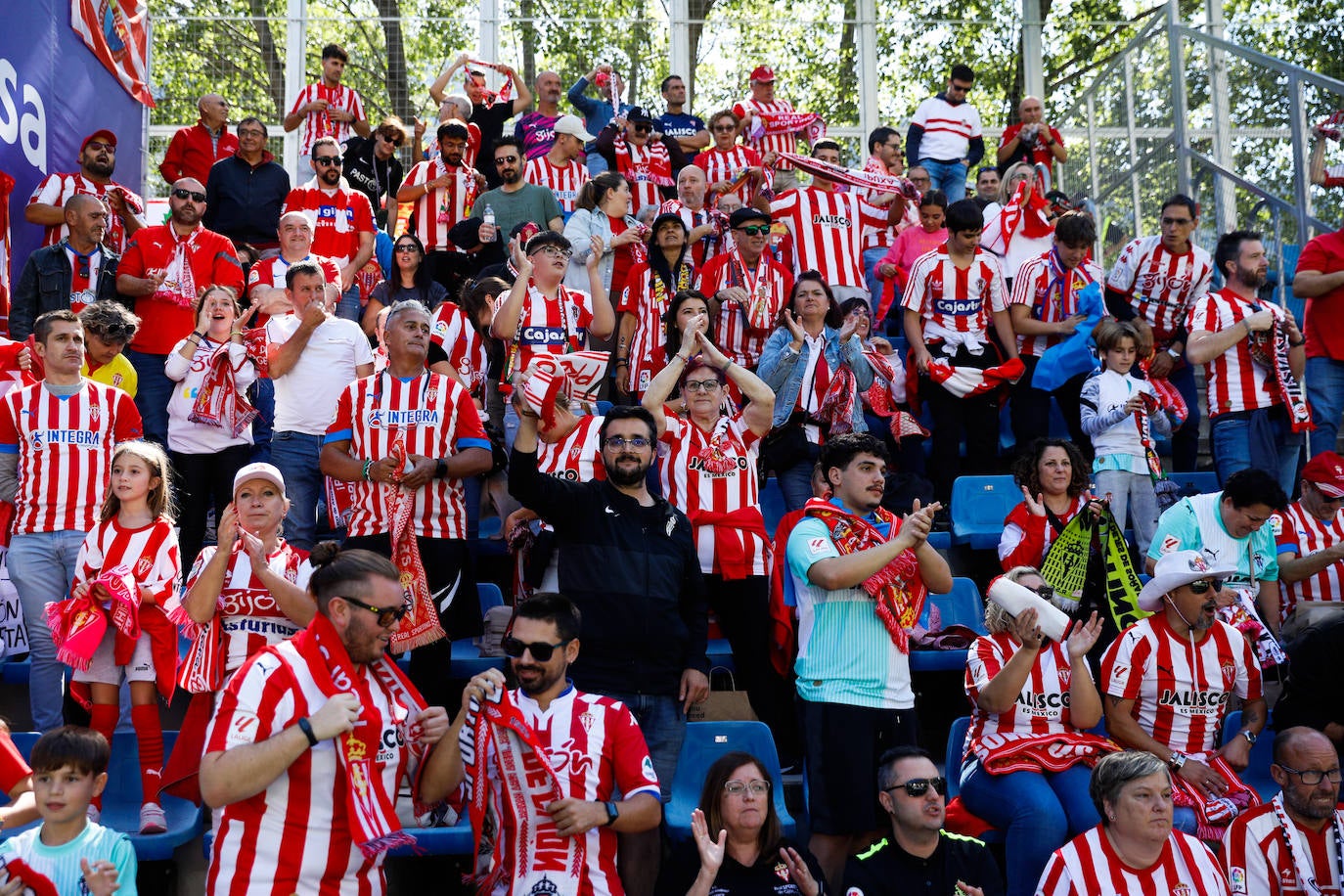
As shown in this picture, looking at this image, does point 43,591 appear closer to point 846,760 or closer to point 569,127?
point 846,760

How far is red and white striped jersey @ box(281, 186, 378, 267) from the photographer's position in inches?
361

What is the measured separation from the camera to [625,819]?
4.12 m

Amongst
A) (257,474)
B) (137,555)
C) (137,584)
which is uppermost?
(257,474)

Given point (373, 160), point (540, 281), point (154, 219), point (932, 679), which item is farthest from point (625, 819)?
point (154, 219)

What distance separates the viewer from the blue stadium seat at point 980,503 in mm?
7039

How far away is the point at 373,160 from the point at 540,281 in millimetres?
4168

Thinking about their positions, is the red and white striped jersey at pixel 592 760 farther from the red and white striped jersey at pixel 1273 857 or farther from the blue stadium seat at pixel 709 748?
the red and white striped jersey at pixel 1273 857

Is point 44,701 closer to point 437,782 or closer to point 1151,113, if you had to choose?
point 437,782

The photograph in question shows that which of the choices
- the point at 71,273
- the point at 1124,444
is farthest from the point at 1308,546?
the point at 71,273

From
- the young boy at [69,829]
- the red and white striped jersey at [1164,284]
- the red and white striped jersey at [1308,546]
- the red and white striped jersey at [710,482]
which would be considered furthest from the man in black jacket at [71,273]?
the red and white striped jersey at [1308,546]

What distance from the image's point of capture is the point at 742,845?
439 cm

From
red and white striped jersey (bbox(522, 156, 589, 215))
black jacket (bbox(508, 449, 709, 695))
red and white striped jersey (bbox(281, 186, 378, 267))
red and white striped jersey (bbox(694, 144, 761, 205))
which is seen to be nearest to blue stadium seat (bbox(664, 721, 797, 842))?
black jacket (bbox(508, 449, 709, 695))

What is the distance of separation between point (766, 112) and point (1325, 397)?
537cm

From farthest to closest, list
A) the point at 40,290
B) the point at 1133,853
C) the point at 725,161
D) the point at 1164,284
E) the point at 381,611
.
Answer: the point at 725,161 < the point at 1164,284 < the point at 40,290 < the point at 1133,853 < the point at 381,611
